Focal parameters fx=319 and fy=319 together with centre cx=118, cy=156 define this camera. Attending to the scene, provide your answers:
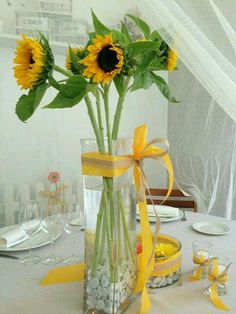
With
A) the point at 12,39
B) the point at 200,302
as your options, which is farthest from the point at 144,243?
the point at 12,39

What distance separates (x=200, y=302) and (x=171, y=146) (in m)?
0.36

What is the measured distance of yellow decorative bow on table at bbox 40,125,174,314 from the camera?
0.59 meters

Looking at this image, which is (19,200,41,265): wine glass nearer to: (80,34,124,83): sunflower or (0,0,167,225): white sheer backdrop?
(80,34,124,83): sunflower

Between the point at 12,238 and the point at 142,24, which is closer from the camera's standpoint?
the point at 142,24

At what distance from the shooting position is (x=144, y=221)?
26.1 inches

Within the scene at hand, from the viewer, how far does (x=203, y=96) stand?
71 centimetres

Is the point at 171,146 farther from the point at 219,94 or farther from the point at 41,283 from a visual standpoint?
the point at 41,283

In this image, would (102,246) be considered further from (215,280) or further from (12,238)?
(12,238)

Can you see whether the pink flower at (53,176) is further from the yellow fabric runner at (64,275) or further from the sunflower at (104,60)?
the sunflower at (104,60)

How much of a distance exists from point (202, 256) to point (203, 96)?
388mm

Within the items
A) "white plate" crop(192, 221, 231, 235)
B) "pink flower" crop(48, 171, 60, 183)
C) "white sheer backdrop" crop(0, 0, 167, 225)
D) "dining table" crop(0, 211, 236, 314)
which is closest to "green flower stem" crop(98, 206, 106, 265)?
"dining table" crop(0, 211, 236, 314)

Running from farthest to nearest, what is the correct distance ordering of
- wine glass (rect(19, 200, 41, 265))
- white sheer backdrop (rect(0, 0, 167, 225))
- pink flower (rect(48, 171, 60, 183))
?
pink flower (rect(48, 171, 60, 183)) < white sheer backdrop (rect(0, 0, 167, 225)) < wine glass (rect(19, 200, 41, 265))

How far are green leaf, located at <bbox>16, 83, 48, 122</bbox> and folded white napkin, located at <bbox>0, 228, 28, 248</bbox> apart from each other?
1.57 ft

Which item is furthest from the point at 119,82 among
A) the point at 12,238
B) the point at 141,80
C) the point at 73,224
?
the point at 12,238
